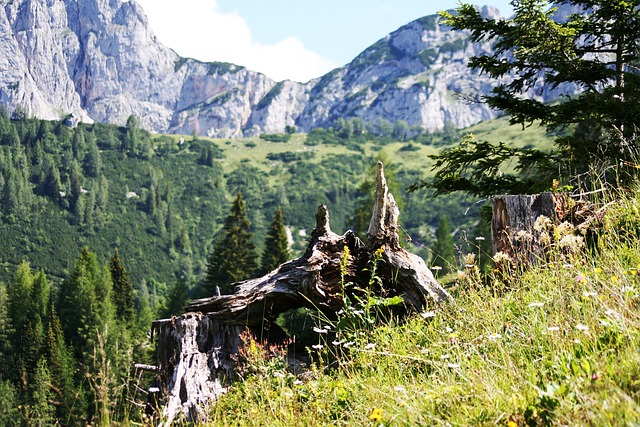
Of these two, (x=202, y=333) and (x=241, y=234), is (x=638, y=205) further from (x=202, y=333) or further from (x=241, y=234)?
(x=241, y=234)

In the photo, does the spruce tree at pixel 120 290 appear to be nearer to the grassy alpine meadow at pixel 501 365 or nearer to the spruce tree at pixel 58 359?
the spruce tree at pixel 58 359

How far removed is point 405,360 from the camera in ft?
16.0

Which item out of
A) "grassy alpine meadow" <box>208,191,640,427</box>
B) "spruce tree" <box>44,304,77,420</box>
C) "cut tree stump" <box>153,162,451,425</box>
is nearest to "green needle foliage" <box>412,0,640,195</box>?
"cut tree stump" <box>153,162,451,425</box>

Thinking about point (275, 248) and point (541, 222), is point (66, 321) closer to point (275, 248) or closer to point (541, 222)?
point (275, 248)

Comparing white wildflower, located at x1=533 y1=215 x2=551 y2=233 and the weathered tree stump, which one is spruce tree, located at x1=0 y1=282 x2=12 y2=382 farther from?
white wildflower, located at x1=533 y1=215 x2=551 y2=233

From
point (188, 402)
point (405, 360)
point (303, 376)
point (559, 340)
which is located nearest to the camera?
point (559, 340)

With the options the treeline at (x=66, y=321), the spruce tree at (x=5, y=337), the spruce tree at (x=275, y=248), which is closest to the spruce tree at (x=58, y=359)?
the treeline at (x=66, y=321)

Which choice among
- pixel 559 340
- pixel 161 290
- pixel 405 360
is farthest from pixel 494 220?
pixel 161 290

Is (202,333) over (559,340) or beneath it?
beneath

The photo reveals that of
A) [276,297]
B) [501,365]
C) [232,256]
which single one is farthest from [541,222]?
[232,256]

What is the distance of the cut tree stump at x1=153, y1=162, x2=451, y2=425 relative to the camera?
6.82 meters

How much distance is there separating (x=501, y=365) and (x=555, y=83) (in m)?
12.7

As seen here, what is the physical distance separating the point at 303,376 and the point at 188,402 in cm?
147

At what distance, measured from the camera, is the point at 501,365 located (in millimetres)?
3830
